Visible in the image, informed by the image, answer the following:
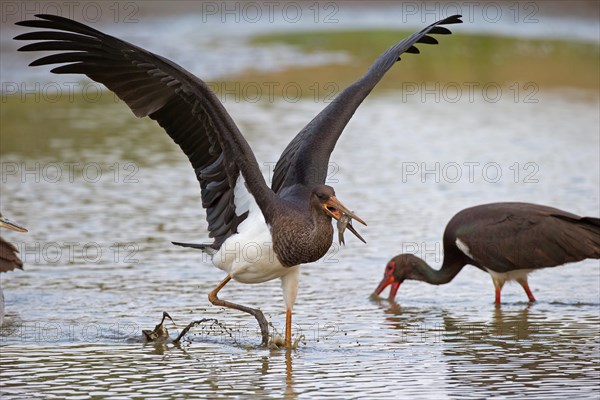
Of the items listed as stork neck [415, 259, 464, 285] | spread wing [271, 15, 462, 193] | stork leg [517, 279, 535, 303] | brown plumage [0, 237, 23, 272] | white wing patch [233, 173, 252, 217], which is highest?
spread wing [271, 15, 462, 193]

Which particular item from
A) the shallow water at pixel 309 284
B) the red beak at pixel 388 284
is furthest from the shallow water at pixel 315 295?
the red beak at pixel 388 284

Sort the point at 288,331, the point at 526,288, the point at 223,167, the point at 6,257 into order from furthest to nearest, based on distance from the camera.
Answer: the point at 526,288, the point at 6,257, the point at 288,331, the point at 223,167

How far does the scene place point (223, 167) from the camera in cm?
755

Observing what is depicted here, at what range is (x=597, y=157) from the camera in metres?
14.4

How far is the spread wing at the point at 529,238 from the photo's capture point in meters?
9.02

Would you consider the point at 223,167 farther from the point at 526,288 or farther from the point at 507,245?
the point at 526,288

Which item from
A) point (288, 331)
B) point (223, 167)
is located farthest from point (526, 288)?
point (223, 167)

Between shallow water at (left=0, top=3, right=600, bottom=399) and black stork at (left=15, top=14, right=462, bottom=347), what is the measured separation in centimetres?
69

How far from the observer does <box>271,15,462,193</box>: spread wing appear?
7937 mm

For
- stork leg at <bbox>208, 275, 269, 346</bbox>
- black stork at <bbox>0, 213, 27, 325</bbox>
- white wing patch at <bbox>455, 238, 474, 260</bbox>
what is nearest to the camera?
stork leg at <bbox>208, 275, 269, 346</bbox>

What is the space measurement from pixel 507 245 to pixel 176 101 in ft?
10.5

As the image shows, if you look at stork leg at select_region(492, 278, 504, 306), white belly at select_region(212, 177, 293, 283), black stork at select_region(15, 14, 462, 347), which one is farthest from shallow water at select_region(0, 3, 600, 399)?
black stork at select_region(15, 14, 462, 347)

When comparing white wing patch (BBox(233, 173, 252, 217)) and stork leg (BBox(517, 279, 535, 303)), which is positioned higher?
white wing patch (BBox(233, 173, 252, 217))

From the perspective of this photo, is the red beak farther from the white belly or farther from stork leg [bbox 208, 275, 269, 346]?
the white belly
